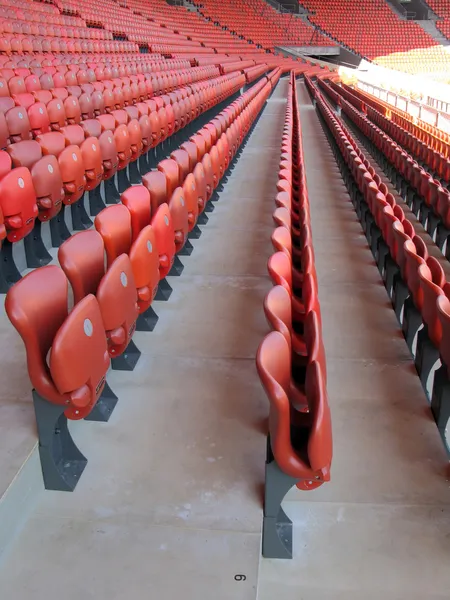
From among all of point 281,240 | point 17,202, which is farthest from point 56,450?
point 17,202

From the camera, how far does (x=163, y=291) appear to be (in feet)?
4.80

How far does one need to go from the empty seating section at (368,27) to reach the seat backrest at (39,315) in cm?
1478

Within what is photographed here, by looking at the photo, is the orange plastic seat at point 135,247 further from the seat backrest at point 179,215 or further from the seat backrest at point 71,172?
the seat backrest at point 71,172

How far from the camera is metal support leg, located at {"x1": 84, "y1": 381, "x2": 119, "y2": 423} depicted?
0.96 meters

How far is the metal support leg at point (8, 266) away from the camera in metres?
1.38

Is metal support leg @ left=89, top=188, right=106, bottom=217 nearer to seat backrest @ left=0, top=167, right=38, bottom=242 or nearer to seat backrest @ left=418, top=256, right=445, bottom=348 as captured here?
seat backrest @ left=0, top=167, right=38, bottom=242

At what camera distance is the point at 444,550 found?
2.48 feet

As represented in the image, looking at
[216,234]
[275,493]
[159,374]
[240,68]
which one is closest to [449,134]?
[216,234]

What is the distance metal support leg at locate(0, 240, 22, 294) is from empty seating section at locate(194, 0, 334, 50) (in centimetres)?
1232

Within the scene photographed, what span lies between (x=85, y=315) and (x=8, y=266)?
0.73 metres

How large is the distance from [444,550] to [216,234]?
4.57 feet

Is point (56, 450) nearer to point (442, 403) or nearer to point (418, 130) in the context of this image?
point (442, 403)

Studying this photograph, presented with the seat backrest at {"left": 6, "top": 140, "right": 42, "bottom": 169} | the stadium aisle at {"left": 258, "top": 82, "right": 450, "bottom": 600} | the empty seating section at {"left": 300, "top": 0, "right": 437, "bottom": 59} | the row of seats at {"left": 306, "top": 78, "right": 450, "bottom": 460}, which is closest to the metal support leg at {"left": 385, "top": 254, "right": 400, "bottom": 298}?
the row of seats at {"left": 306, "top": 78, "right": 450, "bottom": 460}

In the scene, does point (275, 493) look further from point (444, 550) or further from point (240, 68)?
point (240, 68)
